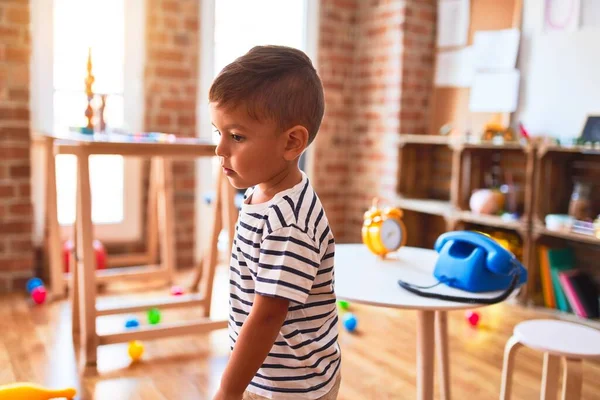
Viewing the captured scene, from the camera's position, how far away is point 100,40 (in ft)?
11.5

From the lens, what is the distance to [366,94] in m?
4.24

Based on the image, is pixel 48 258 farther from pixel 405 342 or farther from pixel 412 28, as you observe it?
pixel 412 28

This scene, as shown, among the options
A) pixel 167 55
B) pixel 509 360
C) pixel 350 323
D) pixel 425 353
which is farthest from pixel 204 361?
pixel 167 55

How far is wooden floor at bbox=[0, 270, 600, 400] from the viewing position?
82.4 inches

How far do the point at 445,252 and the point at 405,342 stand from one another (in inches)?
50.1

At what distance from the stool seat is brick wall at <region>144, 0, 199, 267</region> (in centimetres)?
261

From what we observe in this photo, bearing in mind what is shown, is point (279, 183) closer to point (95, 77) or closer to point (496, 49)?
point (95, 77)

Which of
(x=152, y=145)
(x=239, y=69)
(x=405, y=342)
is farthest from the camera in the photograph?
(x=405, y=342)

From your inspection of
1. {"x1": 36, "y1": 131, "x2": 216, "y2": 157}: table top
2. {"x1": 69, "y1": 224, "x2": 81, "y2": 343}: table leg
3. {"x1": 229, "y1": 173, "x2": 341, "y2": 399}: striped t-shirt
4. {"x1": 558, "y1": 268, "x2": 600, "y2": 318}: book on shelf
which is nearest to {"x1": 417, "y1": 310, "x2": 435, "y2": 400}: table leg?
{"x1": 229, "y1": 173, "x2": 341, "y2": 399}: striped t-shirt

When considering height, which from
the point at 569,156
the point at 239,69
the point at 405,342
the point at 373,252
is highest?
the point at 239,69

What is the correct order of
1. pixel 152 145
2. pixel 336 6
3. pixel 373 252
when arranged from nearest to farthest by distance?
pixel 373 252 < pixel 152 145 < pixel 336 6

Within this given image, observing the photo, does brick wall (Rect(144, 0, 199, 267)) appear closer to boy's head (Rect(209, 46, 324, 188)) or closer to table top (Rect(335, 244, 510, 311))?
table top (Rect(335, 244, 510, 311))

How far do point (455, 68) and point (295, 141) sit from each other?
10.6 ft

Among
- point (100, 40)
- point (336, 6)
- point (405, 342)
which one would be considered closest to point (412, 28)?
point (336, 6)
